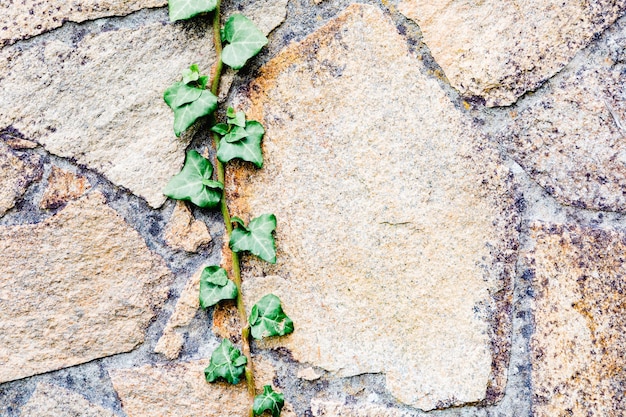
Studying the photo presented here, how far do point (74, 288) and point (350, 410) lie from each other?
494 millimetres

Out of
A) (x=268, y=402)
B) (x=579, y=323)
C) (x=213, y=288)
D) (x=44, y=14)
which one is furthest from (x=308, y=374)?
(x=44, y=14)

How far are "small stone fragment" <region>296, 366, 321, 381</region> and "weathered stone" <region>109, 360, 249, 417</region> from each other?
0.10 metres

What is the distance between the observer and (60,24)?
876 mm

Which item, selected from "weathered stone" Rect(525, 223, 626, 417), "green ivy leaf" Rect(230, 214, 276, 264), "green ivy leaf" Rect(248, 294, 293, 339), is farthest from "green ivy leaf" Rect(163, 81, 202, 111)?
"weathered stone" Rect(525, 223, 626, 417)

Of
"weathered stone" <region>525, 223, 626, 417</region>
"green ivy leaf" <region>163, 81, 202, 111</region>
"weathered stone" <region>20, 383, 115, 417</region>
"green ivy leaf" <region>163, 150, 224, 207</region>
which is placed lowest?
"weathered stone" <region>525, 223, 626, 417</region>

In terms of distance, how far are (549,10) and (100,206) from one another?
773 millimetres

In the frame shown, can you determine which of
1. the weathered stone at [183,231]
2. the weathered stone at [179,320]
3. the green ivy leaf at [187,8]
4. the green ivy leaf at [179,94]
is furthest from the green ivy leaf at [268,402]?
the green ivy leaf at [187,8]

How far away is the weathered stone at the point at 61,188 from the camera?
0.89m

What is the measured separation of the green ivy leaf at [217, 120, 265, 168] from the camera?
87cm

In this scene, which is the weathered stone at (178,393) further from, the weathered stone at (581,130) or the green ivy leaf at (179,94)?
the weathered stone at (581,130)

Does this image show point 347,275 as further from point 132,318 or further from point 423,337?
point 132,318

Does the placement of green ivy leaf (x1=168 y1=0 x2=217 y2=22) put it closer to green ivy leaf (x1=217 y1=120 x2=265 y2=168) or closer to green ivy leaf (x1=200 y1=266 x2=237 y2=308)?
green ivy leaf (x1=217 y1=120 x2=265 y2=168)

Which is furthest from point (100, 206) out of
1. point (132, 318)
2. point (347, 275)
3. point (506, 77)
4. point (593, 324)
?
point (593, 324)

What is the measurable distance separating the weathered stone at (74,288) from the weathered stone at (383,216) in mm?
234
